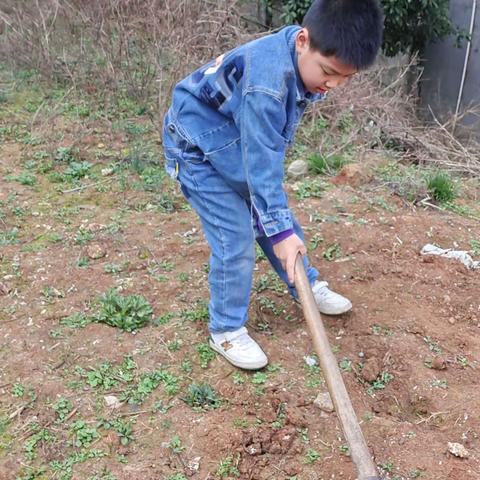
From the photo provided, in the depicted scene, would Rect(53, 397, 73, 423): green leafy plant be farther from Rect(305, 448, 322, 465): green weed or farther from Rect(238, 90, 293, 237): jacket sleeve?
Rect(238, 90, 293, 237): jacket sleeve

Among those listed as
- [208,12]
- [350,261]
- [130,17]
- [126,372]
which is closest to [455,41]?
[208,12]

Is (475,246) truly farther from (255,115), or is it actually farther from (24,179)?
(24,179)

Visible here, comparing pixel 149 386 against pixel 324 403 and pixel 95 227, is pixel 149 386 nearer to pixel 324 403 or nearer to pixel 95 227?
pixel 324 403

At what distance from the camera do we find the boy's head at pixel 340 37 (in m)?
1.95

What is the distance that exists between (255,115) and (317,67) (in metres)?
0.24

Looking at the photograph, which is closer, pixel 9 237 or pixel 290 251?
pixel 290 251

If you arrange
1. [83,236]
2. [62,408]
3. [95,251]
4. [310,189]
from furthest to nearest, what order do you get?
[310,189], [83,236], [95,251], [62,408]

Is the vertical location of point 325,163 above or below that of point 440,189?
above

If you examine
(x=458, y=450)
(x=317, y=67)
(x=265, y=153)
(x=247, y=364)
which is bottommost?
(x=458, y=450)

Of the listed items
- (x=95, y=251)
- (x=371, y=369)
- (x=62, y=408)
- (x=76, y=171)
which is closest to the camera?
(x=62, y=408)

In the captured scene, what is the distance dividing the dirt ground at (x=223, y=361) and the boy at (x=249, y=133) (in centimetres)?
27

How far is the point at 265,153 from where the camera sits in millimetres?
2088

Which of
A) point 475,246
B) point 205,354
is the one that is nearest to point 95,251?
point 205,354

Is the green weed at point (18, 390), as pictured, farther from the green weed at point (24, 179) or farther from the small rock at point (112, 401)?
the green weed at point (24, 179)
